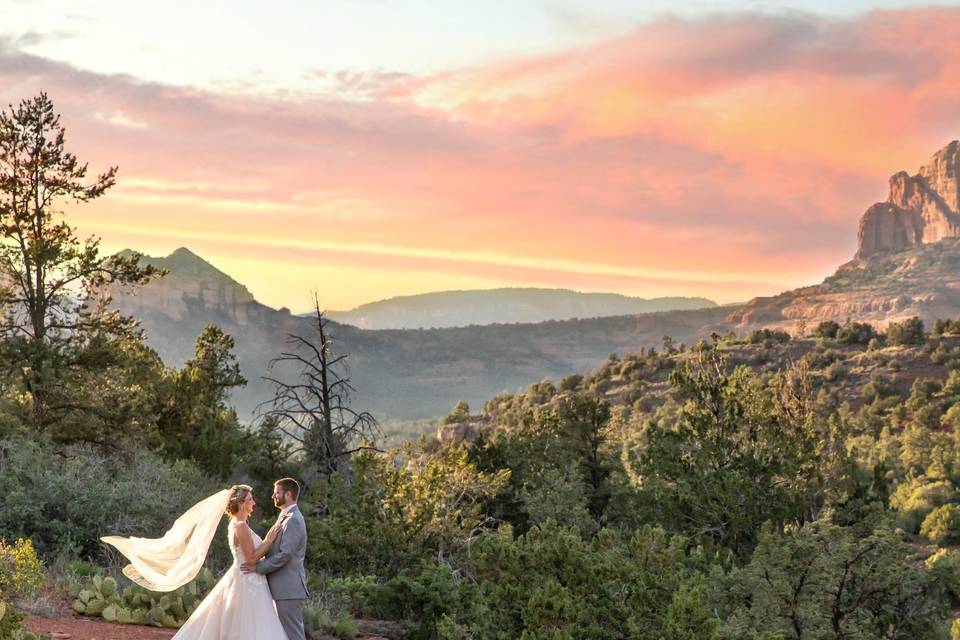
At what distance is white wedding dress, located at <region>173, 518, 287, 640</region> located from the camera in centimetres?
872

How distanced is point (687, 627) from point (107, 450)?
19309 mm

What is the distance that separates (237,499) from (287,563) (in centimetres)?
A: 72

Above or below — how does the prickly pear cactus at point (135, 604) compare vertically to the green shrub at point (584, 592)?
below

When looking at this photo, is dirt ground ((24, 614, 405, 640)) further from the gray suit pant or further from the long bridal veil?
the gray suit pant

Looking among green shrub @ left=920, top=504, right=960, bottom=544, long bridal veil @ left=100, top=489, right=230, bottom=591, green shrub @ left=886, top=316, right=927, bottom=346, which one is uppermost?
green shrub @ left=886, top=316, right=927, bottom=346

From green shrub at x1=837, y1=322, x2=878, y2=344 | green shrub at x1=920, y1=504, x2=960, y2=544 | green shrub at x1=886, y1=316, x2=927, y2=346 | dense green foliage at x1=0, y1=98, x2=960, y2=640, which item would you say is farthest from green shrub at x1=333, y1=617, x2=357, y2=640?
green shrub at x1=837, y1=322, x2=878, y2=344

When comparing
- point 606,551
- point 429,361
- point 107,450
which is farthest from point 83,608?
point 429,361

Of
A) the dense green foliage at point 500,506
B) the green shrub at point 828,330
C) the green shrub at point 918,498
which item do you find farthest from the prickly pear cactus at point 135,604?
the green shrub at point 828,330

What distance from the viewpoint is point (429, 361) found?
196625mm

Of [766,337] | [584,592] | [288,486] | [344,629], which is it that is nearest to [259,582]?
[288,486]

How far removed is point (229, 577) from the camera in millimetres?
8922

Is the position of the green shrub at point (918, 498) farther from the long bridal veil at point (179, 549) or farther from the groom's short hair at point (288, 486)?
the groom's short hair at point (288, 486)

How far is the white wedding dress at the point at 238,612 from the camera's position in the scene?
8719 millimetres

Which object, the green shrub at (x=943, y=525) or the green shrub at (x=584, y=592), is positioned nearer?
the green shrub at (x=584, y=592)
